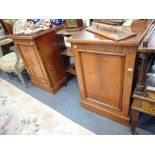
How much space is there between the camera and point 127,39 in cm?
104

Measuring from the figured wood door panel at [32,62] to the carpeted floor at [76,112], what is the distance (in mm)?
228

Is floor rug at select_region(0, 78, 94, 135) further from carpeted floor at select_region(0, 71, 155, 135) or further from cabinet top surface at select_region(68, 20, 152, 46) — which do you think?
cabinet top surface at select_region(68, 20, 152, 46)

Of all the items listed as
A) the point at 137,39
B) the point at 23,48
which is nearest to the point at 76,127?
the point at 137,39

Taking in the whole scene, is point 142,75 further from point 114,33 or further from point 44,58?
point 44,58

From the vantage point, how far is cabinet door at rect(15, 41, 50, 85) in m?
1.78

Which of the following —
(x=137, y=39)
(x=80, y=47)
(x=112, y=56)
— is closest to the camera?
(x=137, y=39)

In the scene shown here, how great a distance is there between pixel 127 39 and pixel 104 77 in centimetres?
41

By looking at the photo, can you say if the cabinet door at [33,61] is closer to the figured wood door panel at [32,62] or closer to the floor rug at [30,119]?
the figured wood door panel at [32,62]

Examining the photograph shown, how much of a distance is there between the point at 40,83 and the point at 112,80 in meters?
1.24

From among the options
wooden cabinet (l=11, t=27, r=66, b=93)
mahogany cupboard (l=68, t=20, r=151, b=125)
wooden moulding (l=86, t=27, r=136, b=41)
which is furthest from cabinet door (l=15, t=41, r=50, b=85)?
wooden moulding (l=86, t=27, r=136, b=41)

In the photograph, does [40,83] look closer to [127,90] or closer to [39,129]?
[39,129]

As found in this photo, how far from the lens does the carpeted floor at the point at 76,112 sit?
57.5 inches

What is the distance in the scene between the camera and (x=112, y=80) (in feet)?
4.27

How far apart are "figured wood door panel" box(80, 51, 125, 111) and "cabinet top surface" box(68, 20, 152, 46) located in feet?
0.36
